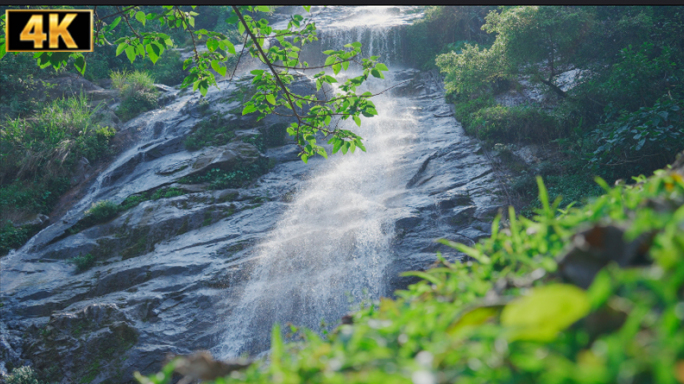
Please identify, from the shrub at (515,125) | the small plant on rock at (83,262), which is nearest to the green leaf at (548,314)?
the small plant on rock at (83,262)

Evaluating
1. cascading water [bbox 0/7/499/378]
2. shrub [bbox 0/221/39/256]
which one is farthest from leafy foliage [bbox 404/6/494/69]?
shrub [bbox 0/221/39/256]

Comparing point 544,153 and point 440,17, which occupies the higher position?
point 440,17

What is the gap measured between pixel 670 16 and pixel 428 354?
13.1 m

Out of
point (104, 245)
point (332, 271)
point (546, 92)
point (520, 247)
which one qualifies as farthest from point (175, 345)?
point (546, 92)

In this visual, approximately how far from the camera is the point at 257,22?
397 centimetres

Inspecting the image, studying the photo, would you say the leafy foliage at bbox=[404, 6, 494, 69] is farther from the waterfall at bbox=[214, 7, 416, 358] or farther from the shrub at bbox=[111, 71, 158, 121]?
the shrub at bbox=[111, 71, 158, 121]

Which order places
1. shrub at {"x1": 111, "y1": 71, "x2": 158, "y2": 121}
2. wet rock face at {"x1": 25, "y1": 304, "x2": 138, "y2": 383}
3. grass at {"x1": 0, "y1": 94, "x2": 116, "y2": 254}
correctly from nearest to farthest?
wet rock face at {"x1": 25, "y1": 304, "x2": 138, "y2": 383} → grass at {"x1": 0, "y1": 94, "x2": 116, "y2": 254} → shrub at {"x1": 111, "y1": 71, "x2": 158, "y2": 121}

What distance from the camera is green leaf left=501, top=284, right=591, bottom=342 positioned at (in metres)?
0.66

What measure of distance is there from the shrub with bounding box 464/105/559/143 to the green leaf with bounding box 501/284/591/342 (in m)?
11.5

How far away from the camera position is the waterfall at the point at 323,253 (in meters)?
7.57

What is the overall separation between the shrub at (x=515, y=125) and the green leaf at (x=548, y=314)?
11.5m

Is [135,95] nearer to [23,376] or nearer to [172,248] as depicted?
[172,248]

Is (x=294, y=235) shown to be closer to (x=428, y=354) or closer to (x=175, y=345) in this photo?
(x=175, y=345)

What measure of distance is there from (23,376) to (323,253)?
582cm
